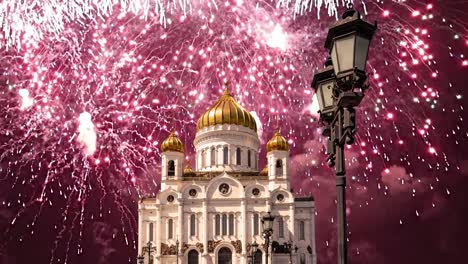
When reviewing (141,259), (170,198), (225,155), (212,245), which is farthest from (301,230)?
(141,259)

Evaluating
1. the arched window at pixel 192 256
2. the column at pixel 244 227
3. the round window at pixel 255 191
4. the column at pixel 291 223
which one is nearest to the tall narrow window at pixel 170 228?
the arched window at pixel 192 256

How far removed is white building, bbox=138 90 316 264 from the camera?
4562 cm

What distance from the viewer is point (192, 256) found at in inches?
1797

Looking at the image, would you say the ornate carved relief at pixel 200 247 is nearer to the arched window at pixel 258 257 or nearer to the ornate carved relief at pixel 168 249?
the ornate carved relief at pixel 168 249

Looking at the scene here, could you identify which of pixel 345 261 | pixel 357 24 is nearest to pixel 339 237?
pixel 345 261

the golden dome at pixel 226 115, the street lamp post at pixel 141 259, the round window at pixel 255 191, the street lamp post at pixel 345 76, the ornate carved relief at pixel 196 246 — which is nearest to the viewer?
the street lamp post at pixel 345 76

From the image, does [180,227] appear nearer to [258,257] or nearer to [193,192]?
[193,192]

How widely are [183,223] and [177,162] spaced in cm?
565

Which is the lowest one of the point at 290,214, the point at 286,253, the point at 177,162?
the point at 286,253

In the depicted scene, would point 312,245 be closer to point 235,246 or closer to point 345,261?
point 235,246

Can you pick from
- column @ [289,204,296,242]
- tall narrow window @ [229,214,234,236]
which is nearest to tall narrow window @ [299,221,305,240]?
column @ [289,204,296,242]

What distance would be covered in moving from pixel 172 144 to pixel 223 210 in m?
7.65

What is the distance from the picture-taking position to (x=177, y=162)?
49594 mm

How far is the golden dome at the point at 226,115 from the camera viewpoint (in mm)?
51625
